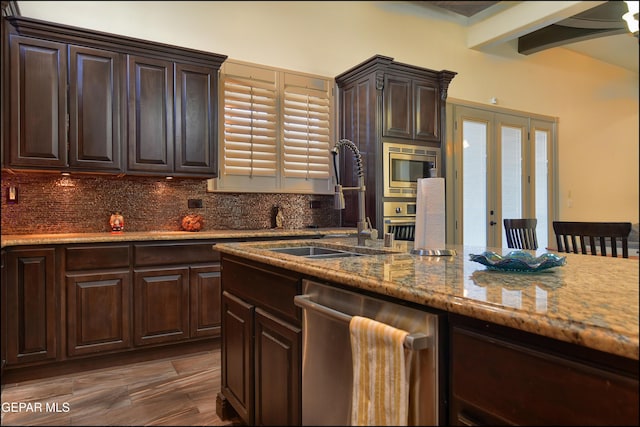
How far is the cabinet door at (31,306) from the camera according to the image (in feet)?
8.26

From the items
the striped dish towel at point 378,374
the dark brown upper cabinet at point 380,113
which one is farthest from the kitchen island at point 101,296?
the striped dish towel at point 378,374

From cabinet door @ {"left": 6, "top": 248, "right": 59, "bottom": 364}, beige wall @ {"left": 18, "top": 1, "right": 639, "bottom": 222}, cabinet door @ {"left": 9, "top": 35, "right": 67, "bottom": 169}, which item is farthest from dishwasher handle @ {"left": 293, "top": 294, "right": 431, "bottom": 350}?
beige wall @ {"left": 18, "top": 1, "right": 639, "bottom": 222}

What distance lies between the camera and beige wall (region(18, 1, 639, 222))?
11.4ft

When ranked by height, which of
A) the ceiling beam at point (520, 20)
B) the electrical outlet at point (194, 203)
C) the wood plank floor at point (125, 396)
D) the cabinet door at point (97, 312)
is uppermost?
the ceiling beam at point (520, 20)

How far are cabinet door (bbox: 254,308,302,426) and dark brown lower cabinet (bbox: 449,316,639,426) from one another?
0.63 m

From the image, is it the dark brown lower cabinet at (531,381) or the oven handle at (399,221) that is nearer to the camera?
the dark brown lower cabinet at (531,381)

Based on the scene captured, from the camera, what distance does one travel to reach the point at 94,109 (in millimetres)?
2967

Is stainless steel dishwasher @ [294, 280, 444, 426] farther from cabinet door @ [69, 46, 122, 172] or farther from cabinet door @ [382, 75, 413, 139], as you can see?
cabinet door @ [382, 75, 413, 139]

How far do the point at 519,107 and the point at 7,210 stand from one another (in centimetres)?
556

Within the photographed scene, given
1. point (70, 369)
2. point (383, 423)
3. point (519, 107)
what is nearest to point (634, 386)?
point (383, 423)

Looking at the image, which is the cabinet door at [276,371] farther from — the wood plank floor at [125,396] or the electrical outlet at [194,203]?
the electrical outlet at [194,203]

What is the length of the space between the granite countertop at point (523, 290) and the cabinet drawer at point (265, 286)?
0.24 ft

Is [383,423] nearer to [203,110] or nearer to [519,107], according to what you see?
[203,110]

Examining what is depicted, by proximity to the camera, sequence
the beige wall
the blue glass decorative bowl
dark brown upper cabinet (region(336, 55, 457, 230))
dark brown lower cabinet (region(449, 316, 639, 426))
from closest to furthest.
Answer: dark brown lower cabinet (region(449, 316, 639, 426)) → the blue glass decorative bowl → the beige wall → dark brown upper cabinet (region(336, 55, 457, 230))
